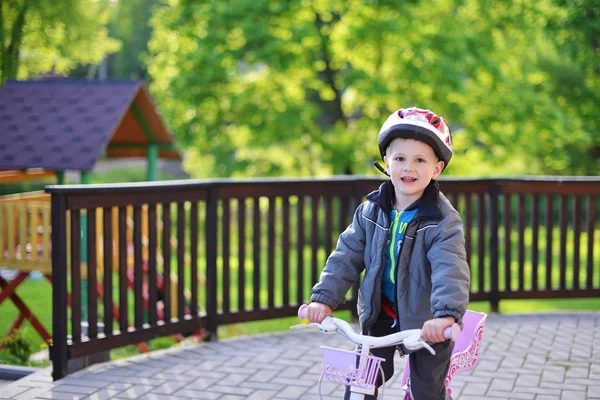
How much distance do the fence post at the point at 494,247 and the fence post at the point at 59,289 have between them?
3875mm

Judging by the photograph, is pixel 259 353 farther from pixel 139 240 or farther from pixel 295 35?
pixel 295 35

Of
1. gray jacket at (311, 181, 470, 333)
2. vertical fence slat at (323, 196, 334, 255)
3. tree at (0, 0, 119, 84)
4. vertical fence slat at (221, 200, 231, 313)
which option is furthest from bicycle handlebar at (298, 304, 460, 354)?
tree at (0, 0, 119, 84)

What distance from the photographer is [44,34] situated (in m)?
9.88

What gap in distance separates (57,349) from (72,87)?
22.6 feet

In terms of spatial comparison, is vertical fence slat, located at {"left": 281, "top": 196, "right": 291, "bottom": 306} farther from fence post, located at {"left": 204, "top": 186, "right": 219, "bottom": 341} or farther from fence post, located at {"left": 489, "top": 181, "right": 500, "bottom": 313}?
fence post, located at {"left": 489, "top": 181, "right": 500, "bottom": 313}

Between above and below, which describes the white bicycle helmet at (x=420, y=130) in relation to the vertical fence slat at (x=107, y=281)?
above

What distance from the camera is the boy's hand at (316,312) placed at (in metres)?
3.02

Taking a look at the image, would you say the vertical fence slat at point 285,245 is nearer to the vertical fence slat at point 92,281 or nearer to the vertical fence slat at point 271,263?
the vertical fence slat at point 271,263

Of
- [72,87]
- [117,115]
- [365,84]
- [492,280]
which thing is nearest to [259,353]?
[492,280]

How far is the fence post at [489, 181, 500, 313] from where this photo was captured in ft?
23.9

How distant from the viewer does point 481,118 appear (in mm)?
18547

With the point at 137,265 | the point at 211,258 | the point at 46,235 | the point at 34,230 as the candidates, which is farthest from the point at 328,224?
the point at 34,230

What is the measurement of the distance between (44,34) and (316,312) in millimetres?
7959

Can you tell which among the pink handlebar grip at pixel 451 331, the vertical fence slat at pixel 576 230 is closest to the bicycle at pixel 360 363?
the pink handlebar grip at pixel 451 331
